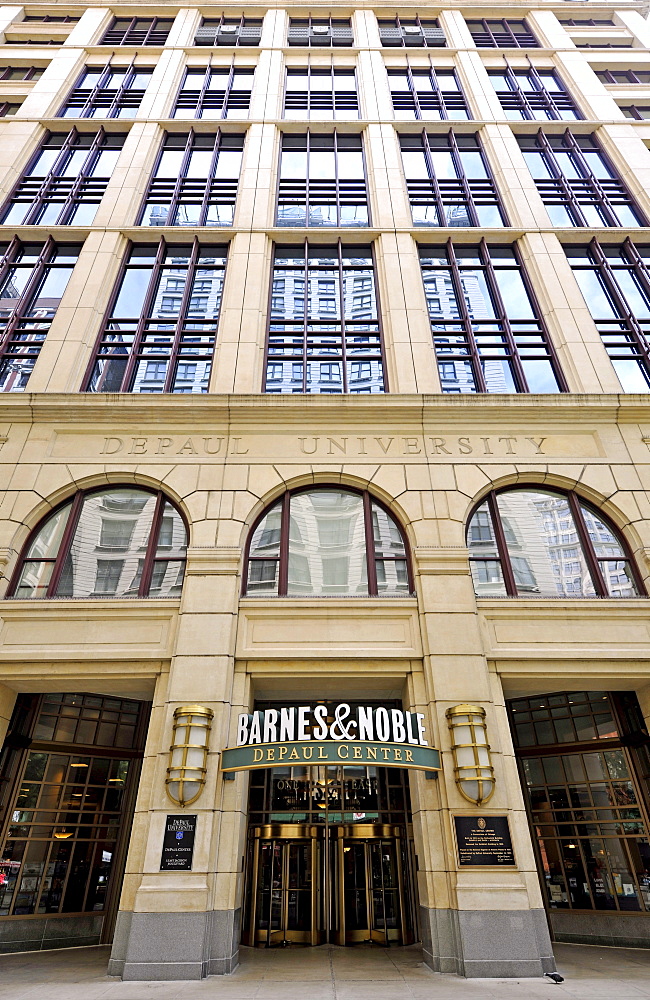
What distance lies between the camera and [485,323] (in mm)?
18234

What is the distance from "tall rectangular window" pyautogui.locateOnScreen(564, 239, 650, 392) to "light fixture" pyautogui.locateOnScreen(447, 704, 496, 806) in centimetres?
→ 1110

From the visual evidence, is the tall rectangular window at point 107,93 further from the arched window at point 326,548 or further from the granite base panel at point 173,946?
the granite base panel at point 173,946

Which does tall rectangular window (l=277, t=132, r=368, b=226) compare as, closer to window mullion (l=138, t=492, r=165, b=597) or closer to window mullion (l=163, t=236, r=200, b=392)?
window mullion (l=163, t=236, r=200, b=392)

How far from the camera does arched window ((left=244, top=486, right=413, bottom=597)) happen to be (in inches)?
525

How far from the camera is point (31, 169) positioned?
22203mm

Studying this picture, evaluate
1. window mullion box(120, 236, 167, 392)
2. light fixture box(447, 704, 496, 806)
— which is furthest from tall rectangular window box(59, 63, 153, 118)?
light fixture box(447, 704, 496, 806)

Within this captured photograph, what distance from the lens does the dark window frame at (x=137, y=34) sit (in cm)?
2812

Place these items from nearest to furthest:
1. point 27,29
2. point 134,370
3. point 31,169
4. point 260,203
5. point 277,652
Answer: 1. point 277,652
2. point 134,370
3. point 260,203
4. point 31,169
5. point 27,29

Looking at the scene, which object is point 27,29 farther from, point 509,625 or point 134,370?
point 509,625

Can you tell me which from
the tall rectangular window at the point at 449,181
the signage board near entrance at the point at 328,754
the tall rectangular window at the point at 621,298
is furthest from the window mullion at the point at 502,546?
the tall rectangular window at the point at 449,181

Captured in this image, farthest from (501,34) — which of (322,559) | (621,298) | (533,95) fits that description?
(322,559)

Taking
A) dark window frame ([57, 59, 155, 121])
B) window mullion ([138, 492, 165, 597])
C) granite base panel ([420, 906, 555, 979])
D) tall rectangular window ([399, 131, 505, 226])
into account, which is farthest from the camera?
dark window frame ([57, 59, 155, 121])

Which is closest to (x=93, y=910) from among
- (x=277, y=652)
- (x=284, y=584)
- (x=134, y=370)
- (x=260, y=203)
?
(x=277, y=652)

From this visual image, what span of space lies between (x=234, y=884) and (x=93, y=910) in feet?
20.4
